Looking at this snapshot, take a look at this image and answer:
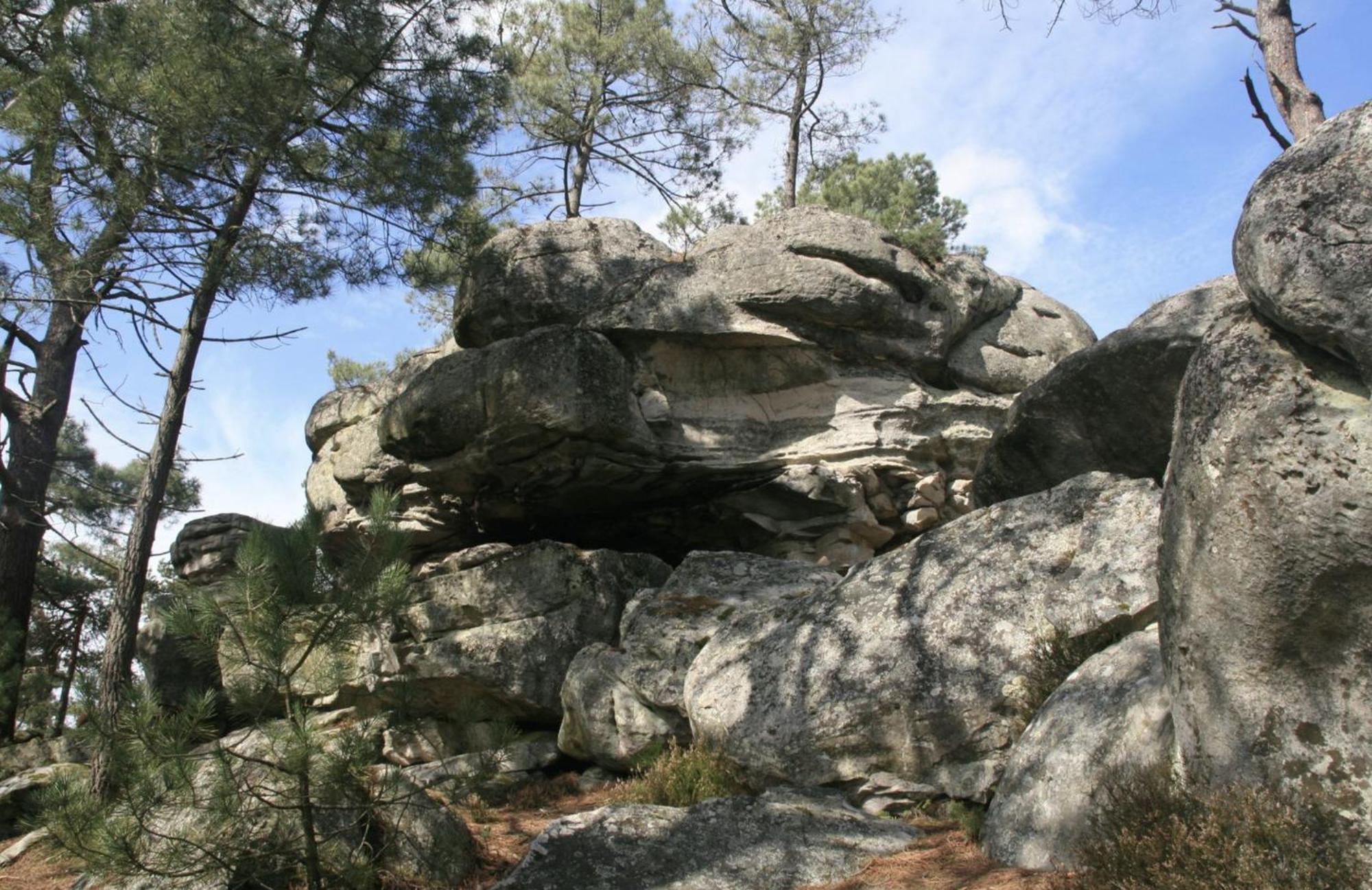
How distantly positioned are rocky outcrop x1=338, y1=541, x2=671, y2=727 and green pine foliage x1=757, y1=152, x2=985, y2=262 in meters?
11.1

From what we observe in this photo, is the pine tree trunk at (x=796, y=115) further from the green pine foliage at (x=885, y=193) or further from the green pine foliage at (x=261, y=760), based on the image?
the green pine foliage at (x=261, y=760)

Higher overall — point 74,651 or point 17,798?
point 74,651

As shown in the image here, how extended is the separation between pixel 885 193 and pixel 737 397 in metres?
15.1

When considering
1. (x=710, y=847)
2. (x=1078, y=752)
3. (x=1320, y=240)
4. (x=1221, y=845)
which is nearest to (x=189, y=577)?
(x=710, y=847)

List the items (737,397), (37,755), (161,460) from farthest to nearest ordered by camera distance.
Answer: (737,397), (37,755), (161,460)

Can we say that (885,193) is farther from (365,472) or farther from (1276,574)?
(1276,574)

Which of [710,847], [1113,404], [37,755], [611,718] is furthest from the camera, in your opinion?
[37,755]

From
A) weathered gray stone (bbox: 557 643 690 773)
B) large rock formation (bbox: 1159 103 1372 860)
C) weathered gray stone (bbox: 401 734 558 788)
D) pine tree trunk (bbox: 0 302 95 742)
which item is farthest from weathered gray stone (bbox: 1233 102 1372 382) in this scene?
pine tree trunk (bbox: 0 302 95 742)

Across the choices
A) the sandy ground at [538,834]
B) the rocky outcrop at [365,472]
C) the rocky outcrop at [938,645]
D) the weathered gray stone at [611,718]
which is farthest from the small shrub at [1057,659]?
the rocky outcrop at [365,472]

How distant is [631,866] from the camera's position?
19.5 feet

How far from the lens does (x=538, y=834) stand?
7504 millimetres

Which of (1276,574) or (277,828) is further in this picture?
(277,828)

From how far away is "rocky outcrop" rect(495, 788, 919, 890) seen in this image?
5.84 meters

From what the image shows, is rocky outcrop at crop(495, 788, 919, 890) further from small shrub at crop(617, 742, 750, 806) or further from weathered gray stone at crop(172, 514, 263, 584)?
weathered gray stone at crop(172, 514, 263, 584)
